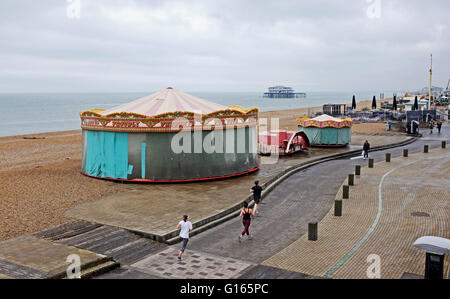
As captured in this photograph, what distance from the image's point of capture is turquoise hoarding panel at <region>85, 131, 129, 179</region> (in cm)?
1981

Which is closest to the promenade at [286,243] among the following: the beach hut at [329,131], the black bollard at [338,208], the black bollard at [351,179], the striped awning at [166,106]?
the black bollard at [338,208]

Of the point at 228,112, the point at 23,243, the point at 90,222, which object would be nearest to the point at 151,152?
the point at 228,112

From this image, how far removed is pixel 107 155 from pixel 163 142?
3.12m

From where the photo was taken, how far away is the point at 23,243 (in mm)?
11398

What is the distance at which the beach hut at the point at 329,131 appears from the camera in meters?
32.7

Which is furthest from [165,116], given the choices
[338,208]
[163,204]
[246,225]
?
[338,208]

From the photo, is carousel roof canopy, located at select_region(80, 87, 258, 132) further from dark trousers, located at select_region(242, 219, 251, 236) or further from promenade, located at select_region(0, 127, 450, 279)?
dark trousers, located at select_region(242, 219, 251, 236)

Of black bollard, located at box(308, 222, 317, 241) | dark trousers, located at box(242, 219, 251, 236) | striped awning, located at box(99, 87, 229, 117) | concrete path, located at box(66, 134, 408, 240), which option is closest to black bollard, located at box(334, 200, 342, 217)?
black bollard, located at box(308, 222, 317, 241)

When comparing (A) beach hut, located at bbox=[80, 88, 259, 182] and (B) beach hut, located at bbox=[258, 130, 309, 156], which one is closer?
(A) beach hut, located at bbox=[80, 88, 259, 182]

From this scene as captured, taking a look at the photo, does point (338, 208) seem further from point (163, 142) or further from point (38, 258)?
point (38, 258)

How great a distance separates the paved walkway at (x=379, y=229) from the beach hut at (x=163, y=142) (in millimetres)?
6619

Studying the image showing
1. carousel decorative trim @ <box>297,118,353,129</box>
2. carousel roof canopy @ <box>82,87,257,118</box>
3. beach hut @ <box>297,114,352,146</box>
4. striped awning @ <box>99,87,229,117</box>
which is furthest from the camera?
beach hut @ <box>297,114,352,146</box>

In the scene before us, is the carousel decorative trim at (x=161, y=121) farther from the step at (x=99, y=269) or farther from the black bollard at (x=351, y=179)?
the step at (x=99, y=269)

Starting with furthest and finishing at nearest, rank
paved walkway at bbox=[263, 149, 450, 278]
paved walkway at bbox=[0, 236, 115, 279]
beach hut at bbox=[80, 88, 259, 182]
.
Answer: beach hut at bbox=[80, 88, 259, 182], paved walkway at bbox=[263, 149, 450, 278], paved walkway at bbox=[0, 236, 115, 279]
